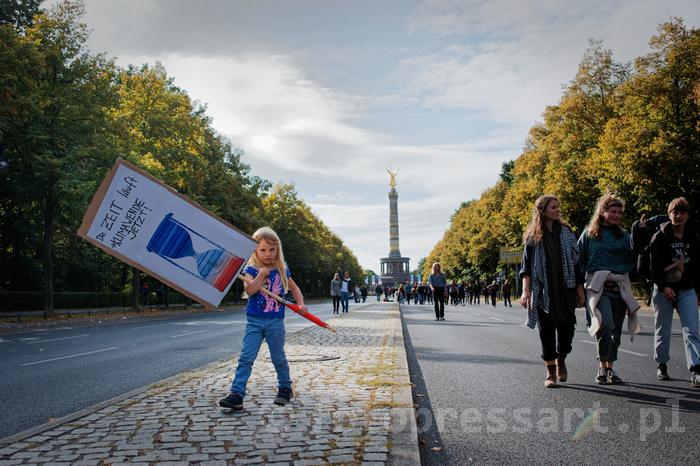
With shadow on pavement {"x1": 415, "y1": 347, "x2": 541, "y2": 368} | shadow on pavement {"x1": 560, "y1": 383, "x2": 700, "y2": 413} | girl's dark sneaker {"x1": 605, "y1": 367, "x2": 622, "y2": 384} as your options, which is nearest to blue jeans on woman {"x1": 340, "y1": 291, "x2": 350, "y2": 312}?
shadow on pavement {"x1": 415, "y1": 347, "x2": 541, "y2": 368}

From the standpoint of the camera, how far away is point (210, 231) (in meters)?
5.65

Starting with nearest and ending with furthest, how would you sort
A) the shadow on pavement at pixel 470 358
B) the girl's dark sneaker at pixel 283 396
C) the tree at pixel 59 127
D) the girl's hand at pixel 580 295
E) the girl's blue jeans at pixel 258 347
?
the girl's blue jeans at pixel 258 347 → the girl's dark sneaker at pixel 283 396 → the girl's hand at pixel 580 295 → the shadow on pavement at pixel 470 358 → the tree at pixel 59 127

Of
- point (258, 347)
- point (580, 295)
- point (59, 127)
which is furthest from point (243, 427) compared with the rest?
point (59, 127)

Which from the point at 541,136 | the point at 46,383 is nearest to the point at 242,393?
the point at 46,383

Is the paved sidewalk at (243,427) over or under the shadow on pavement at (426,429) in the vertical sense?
over

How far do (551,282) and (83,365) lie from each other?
759 centimetres

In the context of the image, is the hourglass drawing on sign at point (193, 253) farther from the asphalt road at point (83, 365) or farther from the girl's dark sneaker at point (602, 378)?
the girl's dark sneaker at point (602, 378)

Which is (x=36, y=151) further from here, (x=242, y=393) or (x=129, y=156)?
(x=242, y=393)

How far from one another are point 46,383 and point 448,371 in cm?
532

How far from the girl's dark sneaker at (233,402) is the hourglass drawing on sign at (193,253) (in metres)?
0.93

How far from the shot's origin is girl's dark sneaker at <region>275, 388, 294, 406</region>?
587cm

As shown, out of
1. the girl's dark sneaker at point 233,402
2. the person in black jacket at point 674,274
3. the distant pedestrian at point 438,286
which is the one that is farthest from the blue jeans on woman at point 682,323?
the distant pedestrian at point 438,286

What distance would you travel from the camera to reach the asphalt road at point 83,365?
6.90m

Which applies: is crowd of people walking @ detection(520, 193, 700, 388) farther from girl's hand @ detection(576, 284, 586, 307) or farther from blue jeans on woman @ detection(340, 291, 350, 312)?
blue jeans on woman @ detection(340, 291, 350, 312)
